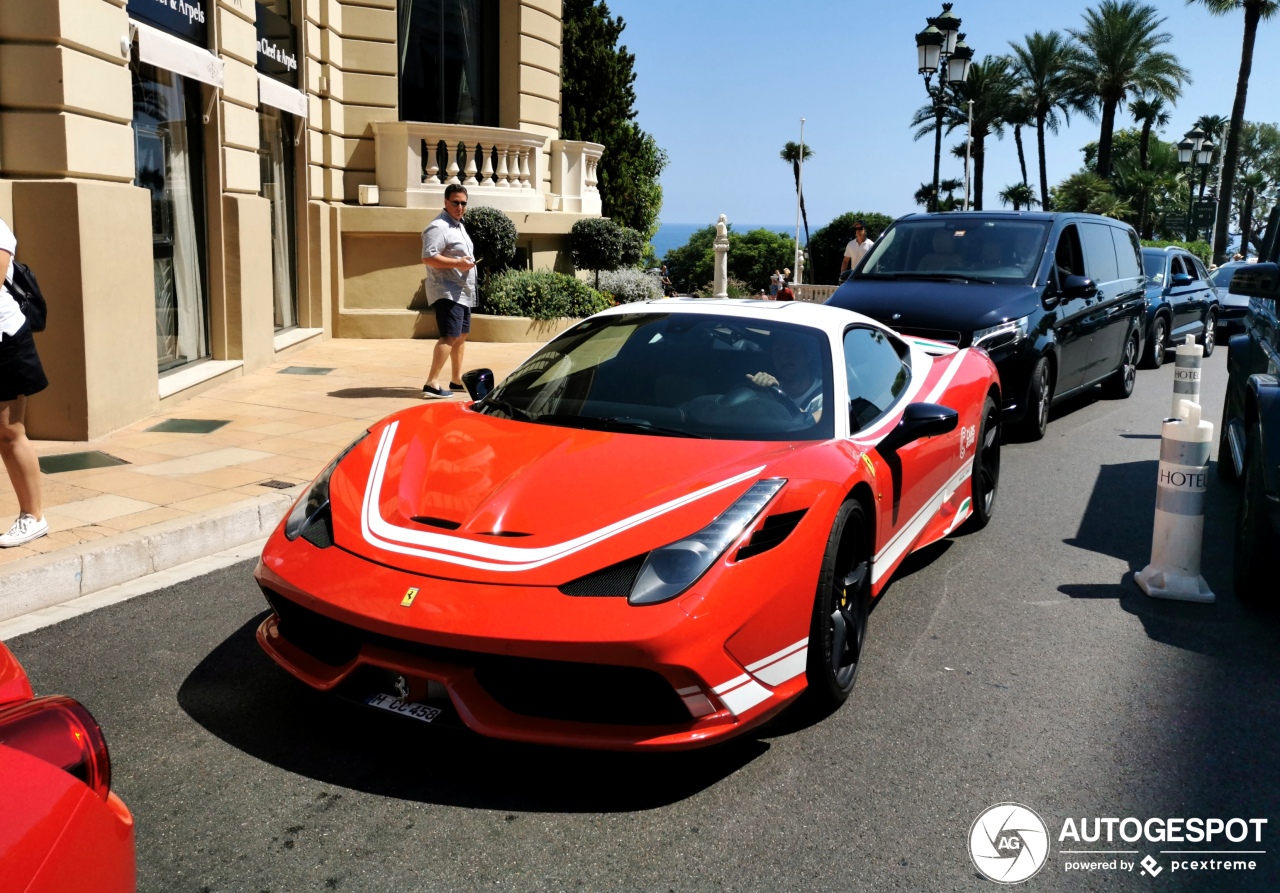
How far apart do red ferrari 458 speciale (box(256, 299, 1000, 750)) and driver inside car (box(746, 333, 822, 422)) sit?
0.04ft

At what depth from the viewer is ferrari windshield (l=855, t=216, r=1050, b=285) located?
9891mm

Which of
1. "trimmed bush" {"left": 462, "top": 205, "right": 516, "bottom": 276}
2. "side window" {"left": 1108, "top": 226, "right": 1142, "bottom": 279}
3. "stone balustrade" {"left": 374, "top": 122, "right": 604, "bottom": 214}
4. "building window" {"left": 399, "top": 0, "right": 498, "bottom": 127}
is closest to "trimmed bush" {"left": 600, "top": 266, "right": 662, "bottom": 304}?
"stone balustrade" {"left": 374, "top": 122, "right": 604, "bottom": 214}

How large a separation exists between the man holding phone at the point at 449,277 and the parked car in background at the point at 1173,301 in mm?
8624

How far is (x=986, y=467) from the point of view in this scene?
22.1 feet

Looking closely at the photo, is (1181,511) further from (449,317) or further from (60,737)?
(449,317)

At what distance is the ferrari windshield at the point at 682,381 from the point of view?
4453 mm

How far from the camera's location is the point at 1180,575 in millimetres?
Answer: 5402

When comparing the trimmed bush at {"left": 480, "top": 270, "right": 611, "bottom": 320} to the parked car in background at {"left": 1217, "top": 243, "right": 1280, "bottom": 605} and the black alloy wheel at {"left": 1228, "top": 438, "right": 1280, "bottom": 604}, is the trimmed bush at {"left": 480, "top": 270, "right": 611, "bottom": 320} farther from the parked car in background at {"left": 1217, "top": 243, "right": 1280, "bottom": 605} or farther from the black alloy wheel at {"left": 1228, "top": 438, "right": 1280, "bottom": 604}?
the black alloy wheel at {"left": 1228, "top": 438, "right": 1280, "bottom": 604}

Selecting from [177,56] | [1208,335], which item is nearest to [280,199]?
[177,56]

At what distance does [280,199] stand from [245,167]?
7.78 feet

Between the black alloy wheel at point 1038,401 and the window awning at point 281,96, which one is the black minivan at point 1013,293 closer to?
the black alloy wheel at point 1038,401

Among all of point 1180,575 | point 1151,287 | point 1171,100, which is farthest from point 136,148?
point 1171,100

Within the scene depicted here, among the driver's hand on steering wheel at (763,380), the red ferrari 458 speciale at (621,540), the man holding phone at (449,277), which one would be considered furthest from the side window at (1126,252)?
the driver's hand on steering wheel at (763,380)

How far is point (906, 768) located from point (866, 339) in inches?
91.8
